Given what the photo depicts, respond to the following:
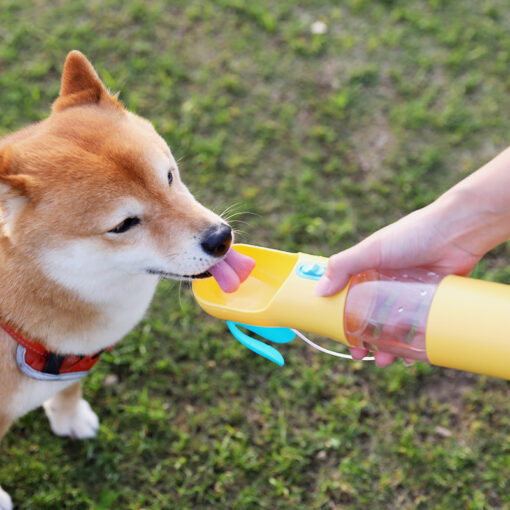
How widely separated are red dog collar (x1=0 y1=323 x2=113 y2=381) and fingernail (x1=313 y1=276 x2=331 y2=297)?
3.27 feet

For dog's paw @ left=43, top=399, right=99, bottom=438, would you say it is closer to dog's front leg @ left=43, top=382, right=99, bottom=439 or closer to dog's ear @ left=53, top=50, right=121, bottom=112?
dog's front leg @ left=43, top=382, right=99, bottom=439

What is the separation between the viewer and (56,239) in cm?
200

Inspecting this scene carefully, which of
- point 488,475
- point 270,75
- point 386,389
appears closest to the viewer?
point 488,475

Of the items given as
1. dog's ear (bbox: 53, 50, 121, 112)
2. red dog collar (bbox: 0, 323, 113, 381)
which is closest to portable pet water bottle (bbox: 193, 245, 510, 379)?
red dog collar (bbox: 0, 323, 113, 381)

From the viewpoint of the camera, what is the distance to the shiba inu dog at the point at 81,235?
198 centimetres

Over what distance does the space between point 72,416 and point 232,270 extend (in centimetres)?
130

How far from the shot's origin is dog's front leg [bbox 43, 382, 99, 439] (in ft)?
9.04

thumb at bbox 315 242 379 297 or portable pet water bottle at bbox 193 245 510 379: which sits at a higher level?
thumb at bbox 315 242 379 297

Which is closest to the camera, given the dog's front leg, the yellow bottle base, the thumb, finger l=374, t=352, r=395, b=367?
the yellow bottle base

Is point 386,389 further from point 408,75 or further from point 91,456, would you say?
point 408,75

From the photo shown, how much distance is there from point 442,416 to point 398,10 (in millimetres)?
3073

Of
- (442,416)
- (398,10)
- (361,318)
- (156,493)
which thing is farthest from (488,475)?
(398,10)

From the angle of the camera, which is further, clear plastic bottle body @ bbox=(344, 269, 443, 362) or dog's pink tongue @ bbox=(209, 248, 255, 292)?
dog's pink tongue @ bbox=(209, 248, 255, 292)

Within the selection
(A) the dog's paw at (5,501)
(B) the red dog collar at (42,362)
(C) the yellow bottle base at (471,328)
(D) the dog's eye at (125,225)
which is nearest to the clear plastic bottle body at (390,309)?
(C) the yellow bottle base at (471,328)
